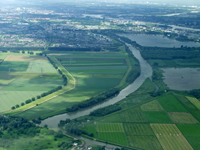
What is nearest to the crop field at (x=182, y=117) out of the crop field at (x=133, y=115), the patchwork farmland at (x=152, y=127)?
the patchwork farmland at (x=152, y=127)

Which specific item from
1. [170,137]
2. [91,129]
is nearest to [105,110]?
[91,129]

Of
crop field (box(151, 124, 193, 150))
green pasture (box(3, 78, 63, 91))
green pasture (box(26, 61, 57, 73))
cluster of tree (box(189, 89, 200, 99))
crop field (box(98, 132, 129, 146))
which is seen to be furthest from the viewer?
green pasture (box(26, 61, 57, 73))

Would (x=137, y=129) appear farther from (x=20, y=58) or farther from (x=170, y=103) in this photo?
(x=20, y=58)

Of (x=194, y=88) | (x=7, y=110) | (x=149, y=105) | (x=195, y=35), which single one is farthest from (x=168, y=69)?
(x=195, y=35)

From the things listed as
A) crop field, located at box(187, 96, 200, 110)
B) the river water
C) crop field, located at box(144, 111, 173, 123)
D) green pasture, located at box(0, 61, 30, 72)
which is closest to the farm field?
the river water

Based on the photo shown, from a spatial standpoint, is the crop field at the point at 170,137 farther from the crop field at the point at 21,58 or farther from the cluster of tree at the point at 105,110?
the crop field at the point at 21,58

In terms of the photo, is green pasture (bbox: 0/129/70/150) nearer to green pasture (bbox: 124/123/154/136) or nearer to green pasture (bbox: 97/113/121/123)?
green pasture (bbox: 97/113/121/123)
